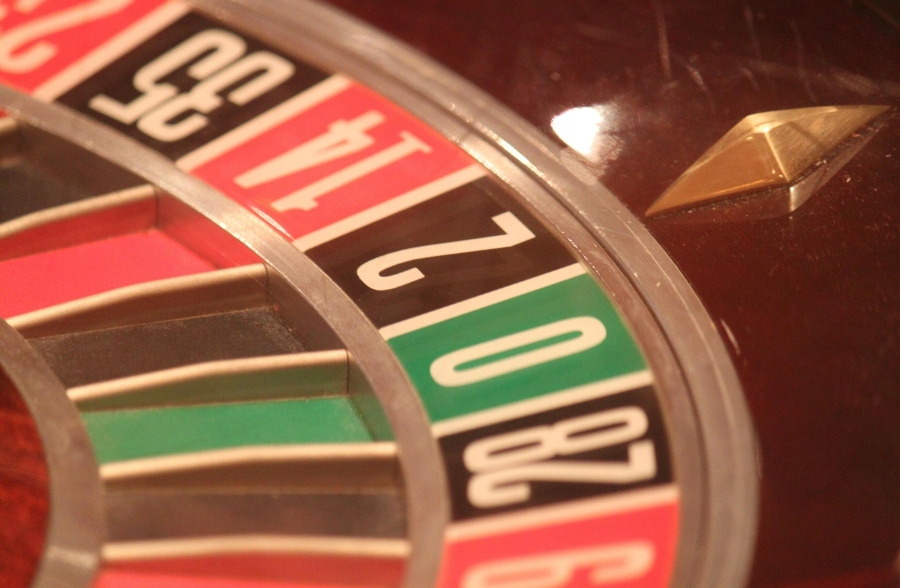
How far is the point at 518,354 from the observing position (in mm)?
1521

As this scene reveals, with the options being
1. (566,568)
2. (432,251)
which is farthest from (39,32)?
(566,568)

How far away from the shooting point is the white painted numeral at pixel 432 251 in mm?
1645

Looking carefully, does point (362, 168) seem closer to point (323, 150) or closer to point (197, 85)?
point (323, 150)

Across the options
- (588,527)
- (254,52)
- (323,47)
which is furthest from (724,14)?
(588,527)

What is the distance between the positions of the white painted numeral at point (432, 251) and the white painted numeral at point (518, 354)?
174 mm

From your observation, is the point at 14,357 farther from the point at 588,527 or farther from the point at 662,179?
the point at 662,179

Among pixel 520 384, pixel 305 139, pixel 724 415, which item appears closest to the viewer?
pixel 724 415

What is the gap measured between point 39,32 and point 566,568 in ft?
5.00

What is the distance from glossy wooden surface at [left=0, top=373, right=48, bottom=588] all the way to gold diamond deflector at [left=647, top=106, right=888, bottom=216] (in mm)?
943

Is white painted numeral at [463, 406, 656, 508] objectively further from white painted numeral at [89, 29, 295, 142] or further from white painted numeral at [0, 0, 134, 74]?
white painted numeral at [0, 0, 134, 74]

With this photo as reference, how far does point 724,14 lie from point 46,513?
5.01 feet

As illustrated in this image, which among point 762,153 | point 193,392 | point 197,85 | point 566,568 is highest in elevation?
point 197,85

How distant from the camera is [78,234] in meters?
1.76

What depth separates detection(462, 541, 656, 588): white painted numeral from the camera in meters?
1.22
